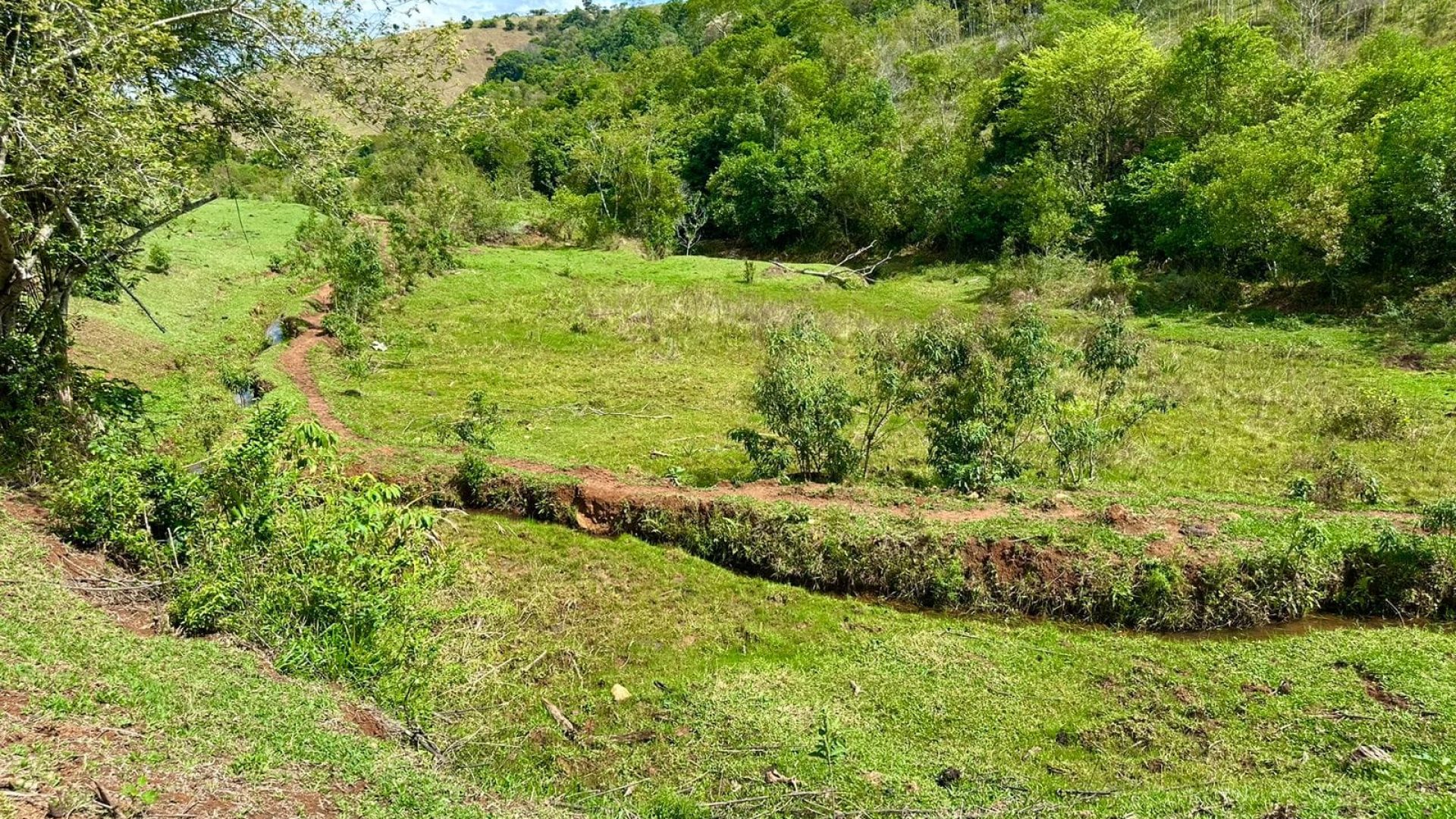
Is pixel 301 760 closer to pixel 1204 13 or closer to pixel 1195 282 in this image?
pixel 1195 282

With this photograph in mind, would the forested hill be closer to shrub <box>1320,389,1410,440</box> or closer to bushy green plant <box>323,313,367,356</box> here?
bushy green plant <box>323,313,367,356</box>

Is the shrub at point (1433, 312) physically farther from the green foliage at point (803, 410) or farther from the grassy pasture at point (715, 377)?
the green foliage at point (803, 410)

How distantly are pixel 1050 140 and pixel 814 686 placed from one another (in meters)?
36.6

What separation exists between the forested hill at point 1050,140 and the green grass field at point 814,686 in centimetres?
712

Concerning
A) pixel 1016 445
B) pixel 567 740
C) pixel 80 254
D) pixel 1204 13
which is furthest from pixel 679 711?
pixel 1204 13

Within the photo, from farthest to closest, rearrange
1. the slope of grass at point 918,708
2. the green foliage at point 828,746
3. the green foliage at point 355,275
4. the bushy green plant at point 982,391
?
the green foliage at point 355,275 → the bushy green plant at point 982,391 → the green foliage at point 828,746 → the slope of grass at point 918,708

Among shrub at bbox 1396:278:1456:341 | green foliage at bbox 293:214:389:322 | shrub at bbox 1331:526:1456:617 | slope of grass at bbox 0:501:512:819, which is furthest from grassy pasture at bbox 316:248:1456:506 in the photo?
slope of grass at bbox 0:501:512:819

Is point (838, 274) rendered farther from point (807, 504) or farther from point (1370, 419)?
point (807, 504)

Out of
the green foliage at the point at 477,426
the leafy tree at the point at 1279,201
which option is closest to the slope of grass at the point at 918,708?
the green foliage at the point at 477,426

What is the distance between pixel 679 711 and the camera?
8.28 meters

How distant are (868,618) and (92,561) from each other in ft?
28.3

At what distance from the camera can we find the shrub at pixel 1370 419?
1528 centimetres

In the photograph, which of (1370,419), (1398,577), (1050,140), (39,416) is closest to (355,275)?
(39,416)

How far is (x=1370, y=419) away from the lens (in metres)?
15.5
